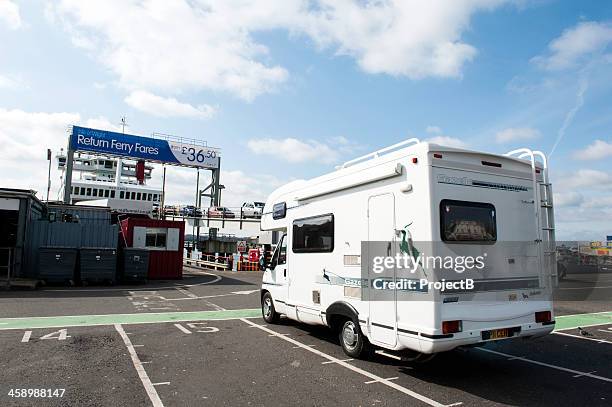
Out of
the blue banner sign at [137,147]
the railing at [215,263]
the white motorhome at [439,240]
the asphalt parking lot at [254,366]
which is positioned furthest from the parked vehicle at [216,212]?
the white motorhome at [439,240]

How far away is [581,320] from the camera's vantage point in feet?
34.4

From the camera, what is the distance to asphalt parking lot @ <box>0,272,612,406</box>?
501 centimetres

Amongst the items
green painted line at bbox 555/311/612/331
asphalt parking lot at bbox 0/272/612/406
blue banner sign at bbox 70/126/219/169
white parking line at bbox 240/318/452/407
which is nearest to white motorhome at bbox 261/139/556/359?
white parking line at bbox 240/318/452/407

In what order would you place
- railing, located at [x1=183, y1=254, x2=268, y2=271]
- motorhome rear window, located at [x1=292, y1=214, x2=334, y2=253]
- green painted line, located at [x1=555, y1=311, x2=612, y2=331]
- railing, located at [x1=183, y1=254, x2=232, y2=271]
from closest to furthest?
1. motorhome rear window, located at [x1=292, y1=214, x2=334, y2=253]
2. green painted line, located at [x1=555, y1=311, x2=612, y2=331]
3. railing, located at [x1=183, y1=254, x2=268, y2=271]
4. railing, located at [x1=183, y1=254, x2=232, y2=271]

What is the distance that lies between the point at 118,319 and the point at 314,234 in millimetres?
5347

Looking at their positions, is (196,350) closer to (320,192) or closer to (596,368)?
(320,192)

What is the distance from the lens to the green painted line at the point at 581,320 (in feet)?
32.2

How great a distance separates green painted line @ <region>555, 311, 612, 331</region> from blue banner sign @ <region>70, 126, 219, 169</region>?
41.6 meters

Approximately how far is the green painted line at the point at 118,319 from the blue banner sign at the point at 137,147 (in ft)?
121

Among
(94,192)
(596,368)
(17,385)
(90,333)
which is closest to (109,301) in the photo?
(90,333)

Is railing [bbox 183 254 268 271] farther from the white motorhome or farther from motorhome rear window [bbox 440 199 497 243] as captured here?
motorhome rear window [bbox 440 199 497 243]

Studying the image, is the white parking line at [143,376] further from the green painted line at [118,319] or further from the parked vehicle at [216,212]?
the parked vehicle at [216,212]

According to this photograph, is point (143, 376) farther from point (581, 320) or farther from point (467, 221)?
point (581, 320)

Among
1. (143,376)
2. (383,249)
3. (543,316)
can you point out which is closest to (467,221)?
(383,249)
